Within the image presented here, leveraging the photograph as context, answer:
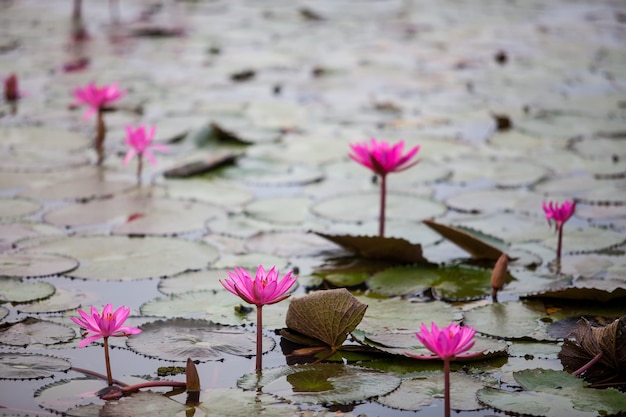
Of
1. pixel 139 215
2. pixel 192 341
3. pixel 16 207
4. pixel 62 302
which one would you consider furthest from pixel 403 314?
pixel 16 207

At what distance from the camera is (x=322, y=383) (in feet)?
6.05

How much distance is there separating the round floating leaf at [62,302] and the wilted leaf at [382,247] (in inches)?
23.6

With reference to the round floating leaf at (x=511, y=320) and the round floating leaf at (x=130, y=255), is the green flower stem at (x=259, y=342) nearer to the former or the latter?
the round floating leaf at (x=511, y=320)

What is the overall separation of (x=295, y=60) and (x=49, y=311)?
3.40 m

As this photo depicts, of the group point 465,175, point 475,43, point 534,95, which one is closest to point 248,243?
point 465,175

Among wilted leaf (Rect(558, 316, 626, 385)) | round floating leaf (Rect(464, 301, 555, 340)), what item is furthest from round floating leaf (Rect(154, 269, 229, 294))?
wilted leaf (Rect(558, 316, 626, 385))

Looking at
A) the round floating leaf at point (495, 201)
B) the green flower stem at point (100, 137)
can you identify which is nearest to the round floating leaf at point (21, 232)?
the green flower stem at point (100, 137)

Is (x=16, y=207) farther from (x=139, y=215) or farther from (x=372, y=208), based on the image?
(x=372, y=208)

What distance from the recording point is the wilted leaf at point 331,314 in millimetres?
1948

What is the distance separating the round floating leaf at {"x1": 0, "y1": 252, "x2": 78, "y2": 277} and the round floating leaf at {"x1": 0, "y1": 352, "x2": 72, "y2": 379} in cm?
48

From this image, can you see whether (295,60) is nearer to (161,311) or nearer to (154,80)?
(154,80)

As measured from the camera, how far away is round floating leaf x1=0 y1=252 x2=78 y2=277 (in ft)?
7.89

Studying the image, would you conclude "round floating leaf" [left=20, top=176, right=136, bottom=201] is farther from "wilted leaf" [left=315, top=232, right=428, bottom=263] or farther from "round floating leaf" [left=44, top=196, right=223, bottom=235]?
"wilted leaf" [left=315, top=232, right=428, bottom=263]

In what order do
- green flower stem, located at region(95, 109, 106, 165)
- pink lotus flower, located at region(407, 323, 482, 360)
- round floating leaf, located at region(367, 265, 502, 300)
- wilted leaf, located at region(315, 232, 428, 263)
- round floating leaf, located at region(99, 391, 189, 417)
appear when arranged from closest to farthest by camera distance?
1. pink lotus flower, located at region(407, 323, 482, 360)
2. round floating leaf, located at region(99, 391, 189, 417)
3. round floating leaf, located at region(367, 265, 502, 300)
4. wilted leaf, located at region(315, 232, 428, 263)
5. green flower stem, located at region(95, 109, 106, 165)
